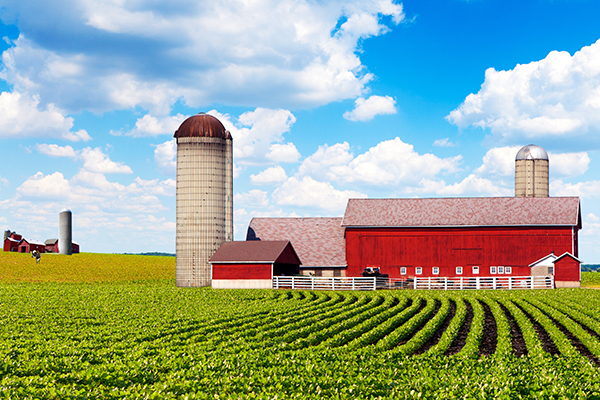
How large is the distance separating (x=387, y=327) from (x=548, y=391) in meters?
11.3

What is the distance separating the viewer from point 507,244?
52.3 meters

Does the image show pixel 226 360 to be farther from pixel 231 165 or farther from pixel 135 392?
pixel 231 165

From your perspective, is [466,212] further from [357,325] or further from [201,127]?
[357,325]

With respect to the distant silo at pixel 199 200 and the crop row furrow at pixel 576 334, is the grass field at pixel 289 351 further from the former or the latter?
the distant silo at pixel 199 200

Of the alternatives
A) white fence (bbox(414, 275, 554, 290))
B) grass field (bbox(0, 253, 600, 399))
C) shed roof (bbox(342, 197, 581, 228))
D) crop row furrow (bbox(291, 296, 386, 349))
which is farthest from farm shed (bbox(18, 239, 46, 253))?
crop row furrow (bbox(291, 296, 386, 349))

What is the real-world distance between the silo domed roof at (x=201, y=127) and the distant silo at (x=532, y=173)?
112 feet

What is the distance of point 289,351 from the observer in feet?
55.0

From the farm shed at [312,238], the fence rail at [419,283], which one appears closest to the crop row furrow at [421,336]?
the fence rail at [419,283]

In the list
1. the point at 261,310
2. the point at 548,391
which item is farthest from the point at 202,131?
the point at 548,391

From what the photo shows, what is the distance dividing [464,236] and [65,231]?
7111cm

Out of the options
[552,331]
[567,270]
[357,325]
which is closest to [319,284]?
[567,270]

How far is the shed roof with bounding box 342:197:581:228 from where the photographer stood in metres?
52.6

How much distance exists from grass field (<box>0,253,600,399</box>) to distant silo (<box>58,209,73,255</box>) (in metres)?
68.3

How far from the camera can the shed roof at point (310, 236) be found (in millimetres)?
56844
